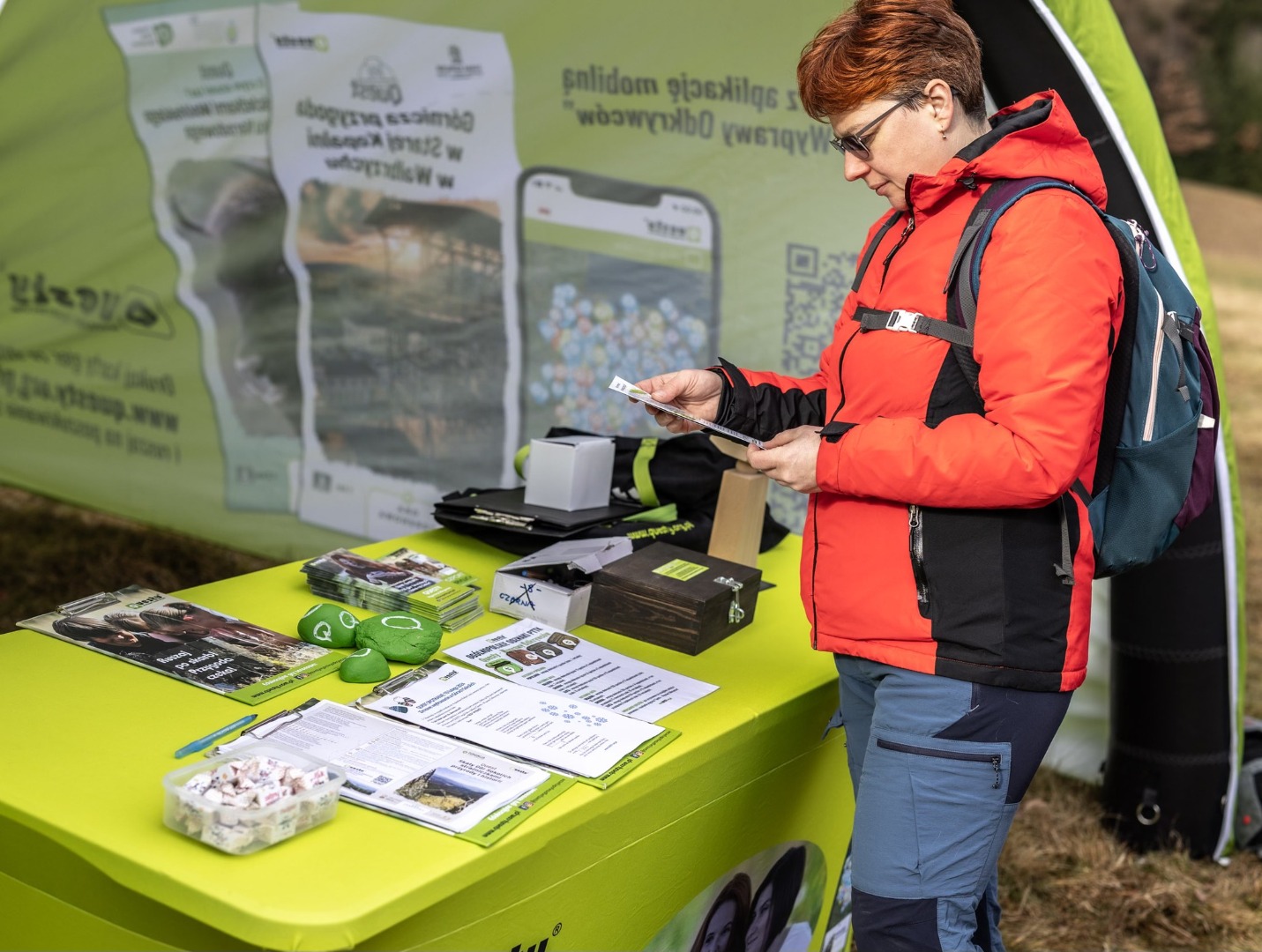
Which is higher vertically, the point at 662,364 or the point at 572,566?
the point at 662,364

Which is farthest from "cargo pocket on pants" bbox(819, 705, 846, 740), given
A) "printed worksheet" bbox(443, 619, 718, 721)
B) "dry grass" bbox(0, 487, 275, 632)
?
"dry grass" bbox(0, 487, 275, 632)

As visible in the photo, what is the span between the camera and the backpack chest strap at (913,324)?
1579 mm

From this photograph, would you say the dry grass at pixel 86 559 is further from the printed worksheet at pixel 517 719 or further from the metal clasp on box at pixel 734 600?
the printed worksheet at pixel 517 719

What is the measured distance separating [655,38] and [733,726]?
6.89 feet

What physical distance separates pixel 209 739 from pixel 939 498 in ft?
3.01

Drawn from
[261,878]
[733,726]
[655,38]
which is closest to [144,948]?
[261,878]

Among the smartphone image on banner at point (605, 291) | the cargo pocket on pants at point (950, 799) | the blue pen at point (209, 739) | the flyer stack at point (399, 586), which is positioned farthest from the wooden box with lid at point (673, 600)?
the smartphone image on banner at point (605, 291)

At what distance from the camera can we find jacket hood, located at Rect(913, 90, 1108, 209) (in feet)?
5.15

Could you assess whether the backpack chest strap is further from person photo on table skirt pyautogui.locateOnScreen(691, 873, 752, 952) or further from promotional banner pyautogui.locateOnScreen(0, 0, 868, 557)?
promotional banner pyautogui.locateOnScreen(0, 0, 868, 557)

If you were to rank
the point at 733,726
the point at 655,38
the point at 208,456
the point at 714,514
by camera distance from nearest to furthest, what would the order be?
the point at 733,726 → the point at 714,514 → the point at 655,38 → the point at 208,456

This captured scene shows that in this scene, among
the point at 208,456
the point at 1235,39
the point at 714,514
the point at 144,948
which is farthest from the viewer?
the point at 1235,39

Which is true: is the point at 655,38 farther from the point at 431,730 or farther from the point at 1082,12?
the point at 431,730

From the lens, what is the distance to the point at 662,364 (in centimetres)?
364

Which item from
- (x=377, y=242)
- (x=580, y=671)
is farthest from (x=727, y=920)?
(x=377, y=242)
